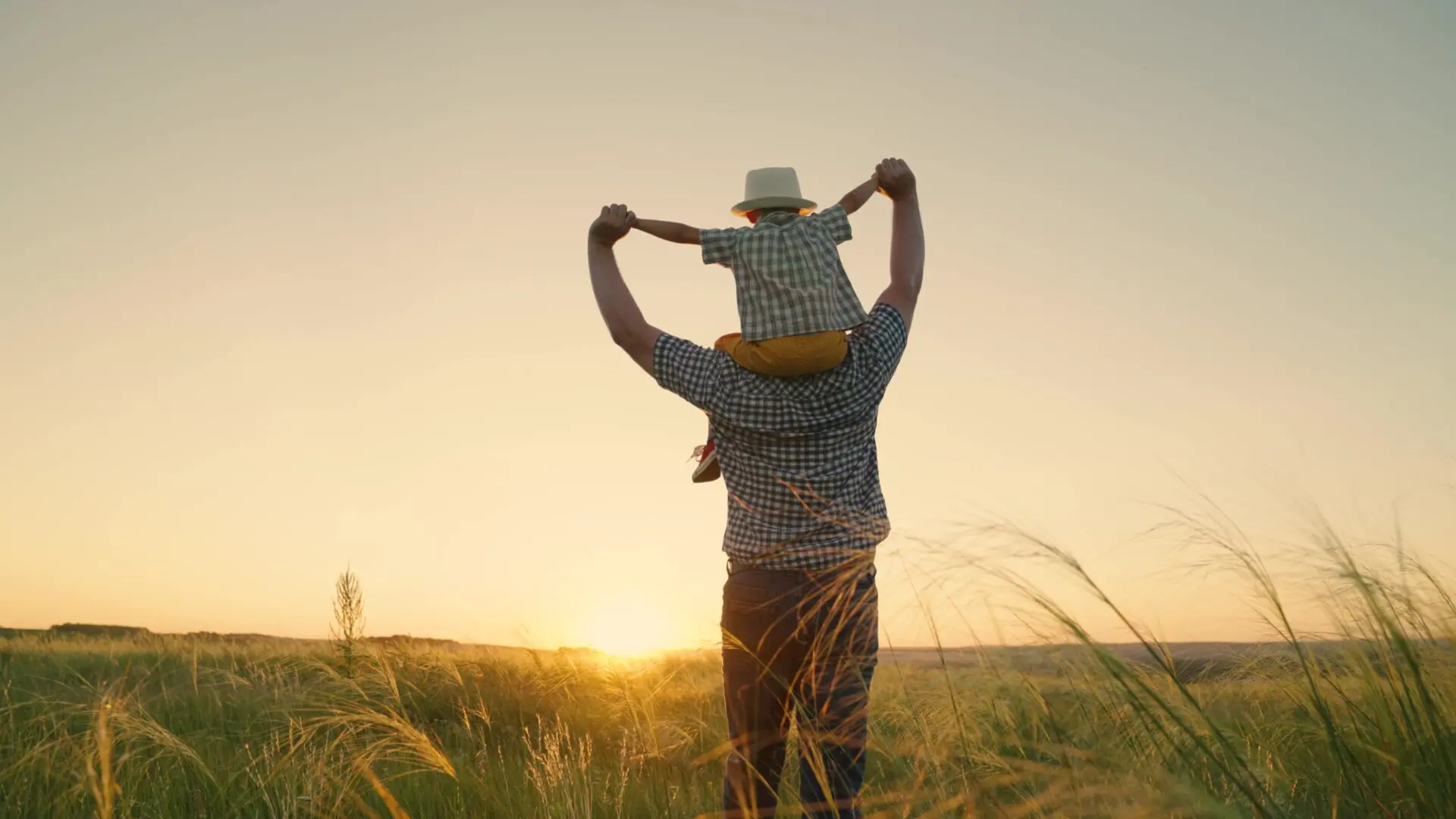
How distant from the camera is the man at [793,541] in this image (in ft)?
8.48

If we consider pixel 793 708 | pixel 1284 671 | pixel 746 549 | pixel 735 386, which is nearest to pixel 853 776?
pixel 793 708

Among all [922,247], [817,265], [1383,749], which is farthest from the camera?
[922,247]

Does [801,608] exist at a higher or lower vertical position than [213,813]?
higher

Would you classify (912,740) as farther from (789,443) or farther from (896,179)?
(896,179)

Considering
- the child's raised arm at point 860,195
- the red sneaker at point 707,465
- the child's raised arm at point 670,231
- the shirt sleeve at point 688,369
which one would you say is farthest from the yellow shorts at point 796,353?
the child's raised arm at point 860,195

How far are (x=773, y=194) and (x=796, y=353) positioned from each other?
2.21ft

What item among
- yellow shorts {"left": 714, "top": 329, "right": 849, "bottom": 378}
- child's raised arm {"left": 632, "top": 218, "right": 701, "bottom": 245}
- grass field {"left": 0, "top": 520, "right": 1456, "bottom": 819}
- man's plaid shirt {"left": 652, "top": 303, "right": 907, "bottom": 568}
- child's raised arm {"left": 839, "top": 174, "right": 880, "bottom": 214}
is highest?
child's raised arm {"left": 839, "top": 174, "right": 880, "bottom": 214}

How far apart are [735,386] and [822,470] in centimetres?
34

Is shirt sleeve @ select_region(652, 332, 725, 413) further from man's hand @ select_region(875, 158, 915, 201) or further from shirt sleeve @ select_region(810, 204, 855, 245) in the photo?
man's hand @ select_region(875, 158, 915, 201)

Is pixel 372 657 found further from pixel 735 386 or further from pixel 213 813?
pixel 735 386

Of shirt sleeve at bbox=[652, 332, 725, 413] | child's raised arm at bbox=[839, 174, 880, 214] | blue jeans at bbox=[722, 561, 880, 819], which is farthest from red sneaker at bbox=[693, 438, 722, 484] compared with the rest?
child's raised arm at bbox=[839, 174, 880, 214]

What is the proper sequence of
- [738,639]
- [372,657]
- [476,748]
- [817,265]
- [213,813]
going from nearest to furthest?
[738,639]
[817,265]
[213,813]
[476,748]
[372,657]

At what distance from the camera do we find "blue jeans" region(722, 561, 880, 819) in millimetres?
2572

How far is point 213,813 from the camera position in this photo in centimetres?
347
